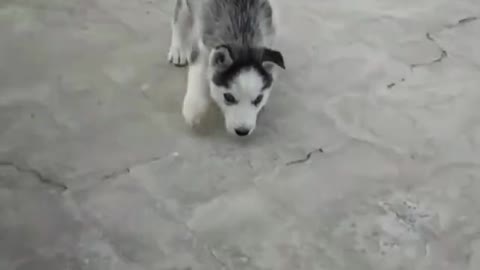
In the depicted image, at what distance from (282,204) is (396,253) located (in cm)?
52

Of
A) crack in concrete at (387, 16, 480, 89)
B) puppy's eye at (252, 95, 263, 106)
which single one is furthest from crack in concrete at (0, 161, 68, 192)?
crack in concrete at (387, 16, 480, 89)

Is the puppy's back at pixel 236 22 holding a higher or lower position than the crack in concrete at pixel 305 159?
higher

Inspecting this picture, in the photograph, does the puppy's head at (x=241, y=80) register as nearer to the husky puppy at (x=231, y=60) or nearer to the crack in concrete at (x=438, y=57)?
the husky puppy at (x=231, y=60)

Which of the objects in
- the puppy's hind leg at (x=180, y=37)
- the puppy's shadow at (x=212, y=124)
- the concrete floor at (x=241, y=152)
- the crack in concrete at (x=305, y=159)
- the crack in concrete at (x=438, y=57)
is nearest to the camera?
the concrete floor at (x=241, y=152)

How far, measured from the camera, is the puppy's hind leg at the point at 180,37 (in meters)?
4.23

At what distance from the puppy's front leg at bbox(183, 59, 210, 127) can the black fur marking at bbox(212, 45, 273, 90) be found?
201 mm

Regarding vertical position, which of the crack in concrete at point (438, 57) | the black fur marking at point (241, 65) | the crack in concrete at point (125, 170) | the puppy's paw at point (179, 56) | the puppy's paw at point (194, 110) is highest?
the black fur marking at point (241, 65)

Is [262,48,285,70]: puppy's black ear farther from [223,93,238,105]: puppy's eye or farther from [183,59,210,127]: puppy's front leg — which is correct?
[183,59,210,127]: puppy's front leg

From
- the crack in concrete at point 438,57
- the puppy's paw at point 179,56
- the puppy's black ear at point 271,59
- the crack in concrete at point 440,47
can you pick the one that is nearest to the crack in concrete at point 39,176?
the puppy's black ear at point 271,59

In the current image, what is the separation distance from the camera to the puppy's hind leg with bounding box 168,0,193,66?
4227mm

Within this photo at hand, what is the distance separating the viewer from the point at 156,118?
12.6ft

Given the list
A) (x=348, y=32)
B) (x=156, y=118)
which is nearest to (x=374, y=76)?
(x=348, y=32)

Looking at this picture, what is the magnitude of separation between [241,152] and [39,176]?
0.91 meters

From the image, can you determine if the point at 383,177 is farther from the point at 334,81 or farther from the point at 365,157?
the point at 334,81
